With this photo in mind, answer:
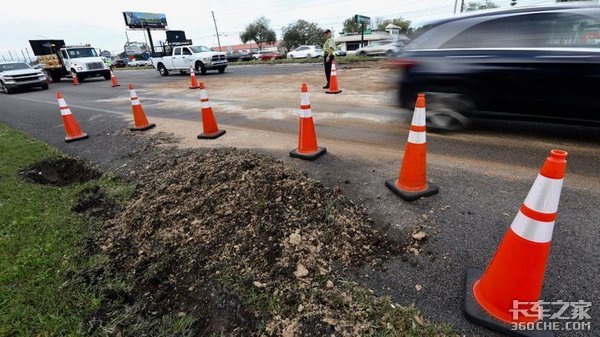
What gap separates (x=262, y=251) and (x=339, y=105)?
567 cm

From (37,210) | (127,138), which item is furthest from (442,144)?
(127,138)

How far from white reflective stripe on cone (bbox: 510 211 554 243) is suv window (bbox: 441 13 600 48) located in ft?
10.5

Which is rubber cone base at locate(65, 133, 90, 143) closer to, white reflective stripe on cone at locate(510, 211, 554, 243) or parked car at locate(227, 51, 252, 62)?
white reflective stripe on cone at locate(510, 211, 554, 243)

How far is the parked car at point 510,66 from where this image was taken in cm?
358

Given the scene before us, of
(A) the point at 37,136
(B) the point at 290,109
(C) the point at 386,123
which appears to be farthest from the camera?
(B) the point at 290,109

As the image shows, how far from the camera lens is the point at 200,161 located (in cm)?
420

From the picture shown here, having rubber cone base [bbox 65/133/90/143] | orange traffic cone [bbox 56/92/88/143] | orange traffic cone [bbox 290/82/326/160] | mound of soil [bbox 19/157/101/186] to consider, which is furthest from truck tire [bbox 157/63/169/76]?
orange traffic cone [bbox 290/82/326/160]

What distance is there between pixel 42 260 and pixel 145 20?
5525cm

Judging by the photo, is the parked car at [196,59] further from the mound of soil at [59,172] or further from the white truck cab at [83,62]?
the mound of soil at [59,172]

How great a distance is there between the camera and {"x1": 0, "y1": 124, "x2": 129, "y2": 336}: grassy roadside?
2064 mm

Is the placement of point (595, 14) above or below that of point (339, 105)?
above

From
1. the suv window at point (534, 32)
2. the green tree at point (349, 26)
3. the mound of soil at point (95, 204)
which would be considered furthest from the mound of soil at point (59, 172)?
the green tree at point (349, 26)

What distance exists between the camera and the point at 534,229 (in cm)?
164

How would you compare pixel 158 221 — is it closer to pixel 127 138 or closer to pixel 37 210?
pixel 37 210
